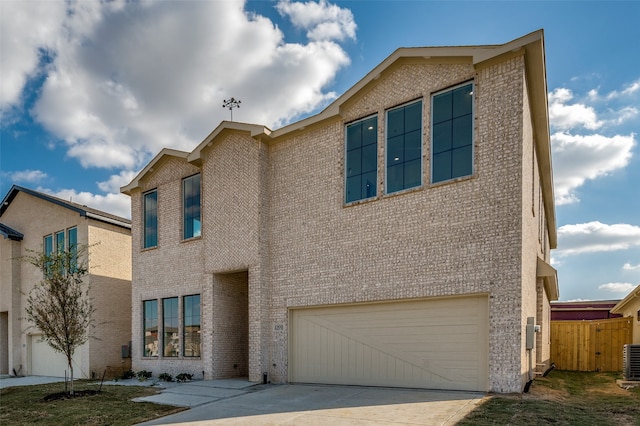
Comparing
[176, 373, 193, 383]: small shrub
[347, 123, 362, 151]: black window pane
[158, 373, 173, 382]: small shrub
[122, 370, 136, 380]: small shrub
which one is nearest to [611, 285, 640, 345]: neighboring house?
Answer: [347, 123, 362, 151]: black window pane

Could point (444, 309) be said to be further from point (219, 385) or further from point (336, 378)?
point (219, 385)

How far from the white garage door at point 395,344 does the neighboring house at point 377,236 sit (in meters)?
0.03

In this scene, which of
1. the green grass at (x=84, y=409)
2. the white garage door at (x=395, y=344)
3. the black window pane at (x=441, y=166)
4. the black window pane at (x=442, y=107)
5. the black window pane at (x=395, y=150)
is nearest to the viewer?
the green grass at (x=84, y=409)

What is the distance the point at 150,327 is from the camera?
1691cm

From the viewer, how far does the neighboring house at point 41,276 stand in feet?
60.7

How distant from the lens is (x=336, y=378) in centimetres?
1227

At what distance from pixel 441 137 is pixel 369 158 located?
84.0 inches

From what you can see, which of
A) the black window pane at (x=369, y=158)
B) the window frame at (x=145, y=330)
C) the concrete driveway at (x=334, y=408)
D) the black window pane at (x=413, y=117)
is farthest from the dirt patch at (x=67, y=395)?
the black window pane at (x=413, y=117)

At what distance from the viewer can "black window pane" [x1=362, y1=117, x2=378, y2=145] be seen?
12.4 metres

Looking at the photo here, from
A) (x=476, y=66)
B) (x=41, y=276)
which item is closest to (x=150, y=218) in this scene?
(x=41, y=276)

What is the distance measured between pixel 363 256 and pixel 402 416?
4647 mm

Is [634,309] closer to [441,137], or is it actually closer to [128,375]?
[441,137]

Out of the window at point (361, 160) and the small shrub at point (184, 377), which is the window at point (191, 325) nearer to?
the small shrub at point (184, 377)

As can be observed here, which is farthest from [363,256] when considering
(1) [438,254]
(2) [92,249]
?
(2) [92,249]
